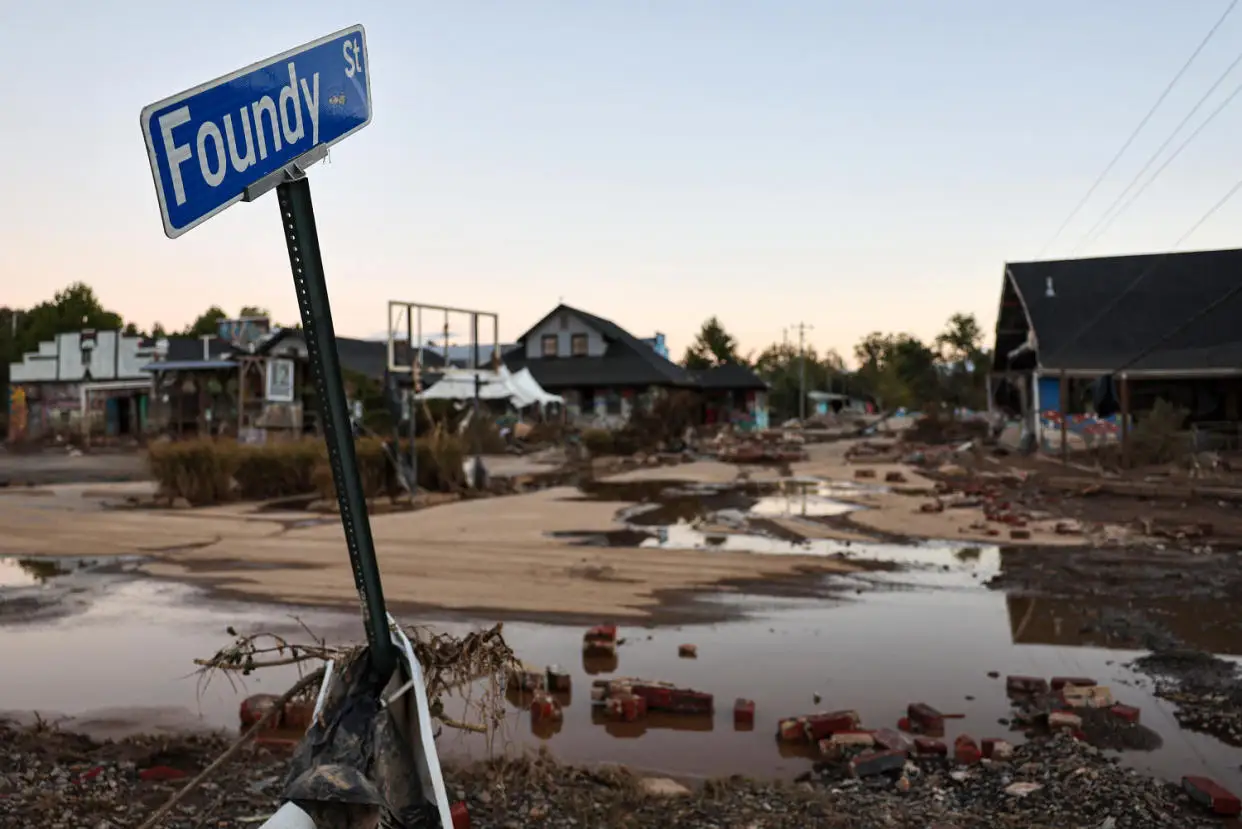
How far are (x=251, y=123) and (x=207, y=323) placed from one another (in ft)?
250

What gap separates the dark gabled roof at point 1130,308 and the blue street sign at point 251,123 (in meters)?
24.9

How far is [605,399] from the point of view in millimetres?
48312

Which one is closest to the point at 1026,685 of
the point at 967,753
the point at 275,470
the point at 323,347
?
the point at 967,753

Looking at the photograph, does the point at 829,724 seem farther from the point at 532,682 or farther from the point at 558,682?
the point at 532,682

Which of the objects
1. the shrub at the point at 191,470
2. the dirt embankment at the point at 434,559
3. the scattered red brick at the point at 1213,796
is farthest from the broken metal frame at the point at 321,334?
the shrub at the point at 191,470

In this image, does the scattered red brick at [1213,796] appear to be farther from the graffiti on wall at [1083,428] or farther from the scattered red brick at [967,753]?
the graffiti on wall at [1083,428]

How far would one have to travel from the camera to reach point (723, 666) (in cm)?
753

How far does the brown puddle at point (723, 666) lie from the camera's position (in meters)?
5.83

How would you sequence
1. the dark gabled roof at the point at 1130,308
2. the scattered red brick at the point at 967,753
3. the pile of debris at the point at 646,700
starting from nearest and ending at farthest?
the scattered red brick at the point at 967,753 → the pile of debris at the point at 646,700 → the dark gabled roof at the point at 1130,308

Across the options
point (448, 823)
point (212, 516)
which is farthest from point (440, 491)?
point (448, 823)

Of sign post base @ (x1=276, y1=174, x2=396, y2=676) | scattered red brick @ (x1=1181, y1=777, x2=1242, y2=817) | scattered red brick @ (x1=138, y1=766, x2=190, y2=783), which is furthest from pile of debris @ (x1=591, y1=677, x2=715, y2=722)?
sign post base @ (x1=276, y1=174, x2=396, y2=676)

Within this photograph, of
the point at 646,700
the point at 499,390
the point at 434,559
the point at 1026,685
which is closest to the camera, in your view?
the point at 646,700

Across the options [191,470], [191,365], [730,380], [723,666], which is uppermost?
[191,365]

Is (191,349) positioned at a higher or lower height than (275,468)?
higher
